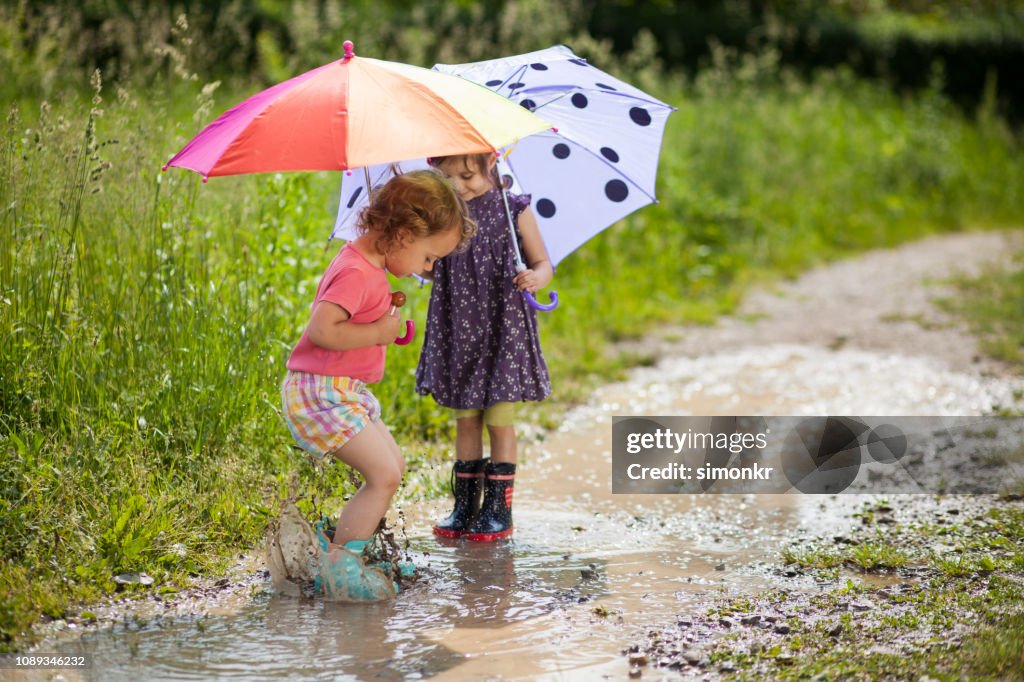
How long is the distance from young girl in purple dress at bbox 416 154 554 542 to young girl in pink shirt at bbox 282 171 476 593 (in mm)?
519

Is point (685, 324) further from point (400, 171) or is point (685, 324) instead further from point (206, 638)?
point (206, 638)

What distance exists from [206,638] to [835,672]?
73.2 inches

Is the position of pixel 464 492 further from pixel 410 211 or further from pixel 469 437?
pixel 410 211

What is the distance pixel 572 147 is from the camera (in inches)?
180

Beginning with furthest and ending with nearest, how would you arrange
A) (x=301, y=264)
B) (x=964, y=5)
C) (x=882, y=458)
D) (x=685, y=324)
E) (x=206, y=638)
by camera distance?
(x=964, y=5)
(x=685, y=324)
(x=301, y=264)
(x=882, y=458)
(x=206, y=638)

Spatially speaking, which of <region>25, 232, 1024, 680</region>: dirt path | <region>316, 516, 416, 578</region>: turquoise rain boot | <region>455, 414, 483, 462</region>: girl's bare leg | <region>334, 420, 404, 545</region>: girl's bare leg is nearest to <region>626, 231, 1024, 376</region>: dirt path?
<region>25, 232, 1024, 680</region>: dirt path

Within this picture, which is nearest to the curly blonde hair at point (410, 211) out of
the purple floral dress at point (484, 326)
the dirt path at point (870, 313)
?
the purple floral dress at point (484, 326)

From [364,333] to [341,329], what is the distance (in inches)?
3.1

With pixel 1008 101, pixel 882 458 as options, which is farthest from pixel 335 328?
pixel 1008 101

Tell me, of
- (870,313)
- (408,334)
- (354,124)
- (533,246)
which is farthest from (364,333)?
(870,313)

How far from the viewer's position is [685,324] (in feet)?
26.3

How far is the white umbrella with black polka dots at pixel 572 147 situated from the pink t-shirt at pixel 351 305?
2.28 feet

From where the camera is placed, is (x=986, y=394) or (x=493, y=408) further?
(x=986, y=394)

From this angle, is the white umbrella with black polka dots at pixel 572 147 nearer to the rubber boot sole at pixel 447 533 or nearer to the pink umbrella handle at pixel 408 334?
the pink umbrella handle at pixel 408 334
